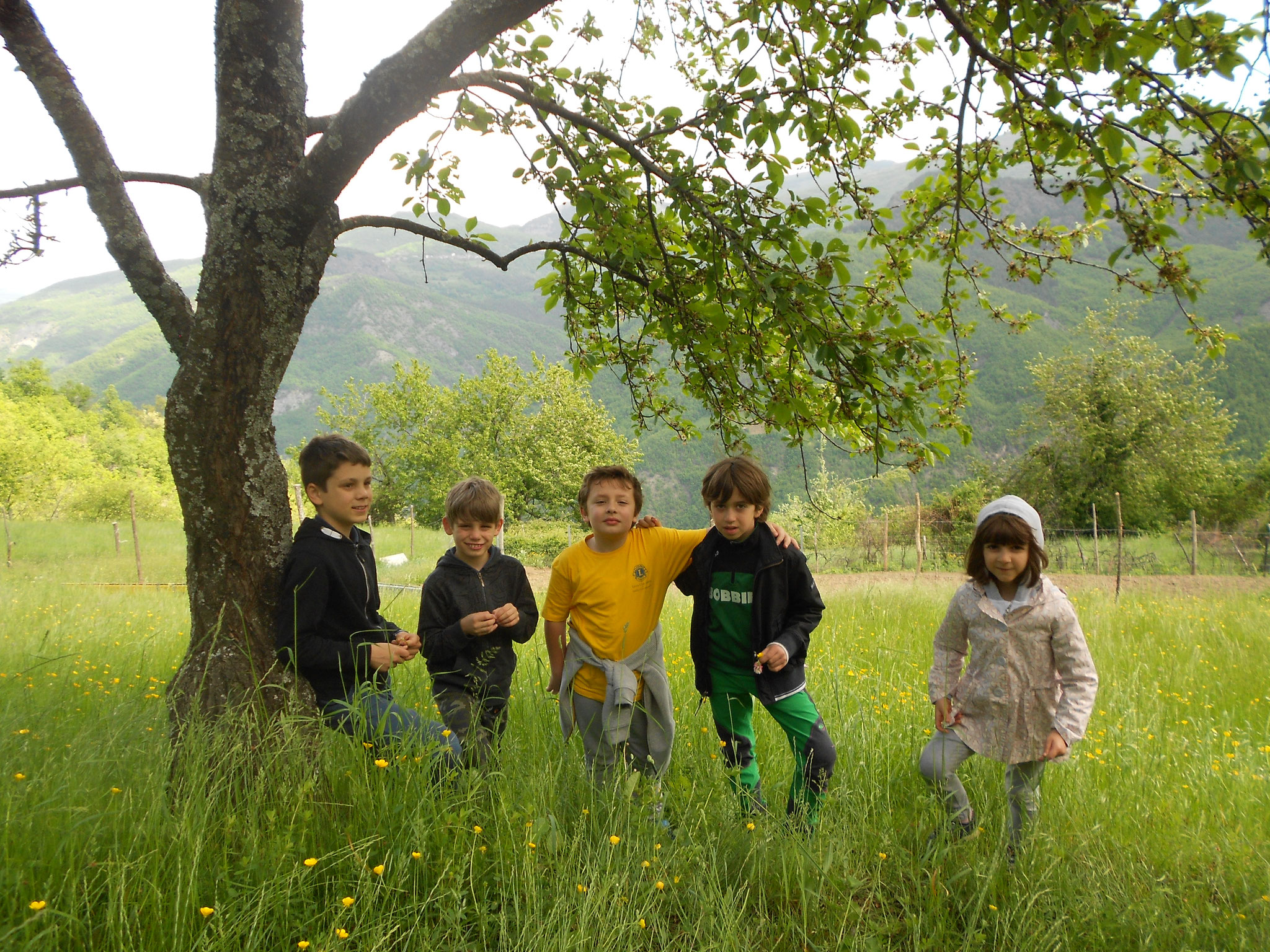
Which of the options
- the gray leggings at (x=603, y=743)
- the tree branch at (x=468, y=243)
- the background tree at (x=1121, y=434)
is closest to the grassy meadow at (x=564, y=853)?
the gray leggings at (x=603, y=743)

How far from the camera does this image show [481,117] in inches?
125

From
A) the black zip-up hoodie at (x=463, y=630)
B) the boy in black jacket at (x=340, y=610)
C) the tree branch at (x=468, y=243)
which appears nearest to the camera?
the boy in black jacket at (x=340, y=610)

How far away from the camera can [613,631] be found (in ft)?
9.49

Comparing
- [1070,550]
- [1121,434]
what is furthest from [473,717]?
[1121,434]

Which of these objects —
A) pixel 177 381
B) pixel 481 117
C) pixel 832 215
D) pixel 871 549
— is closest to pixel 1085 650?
pixel 832 215

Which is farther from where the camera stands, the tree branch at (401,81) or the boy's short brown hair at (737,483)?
the boy's short brown hair at (737,483)

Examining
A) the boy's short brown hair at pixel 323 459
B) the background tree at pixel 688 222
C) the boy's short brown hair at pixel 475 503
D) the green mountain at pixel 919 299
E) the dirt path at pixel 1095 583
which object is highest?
the green mountain at pixel 919 299

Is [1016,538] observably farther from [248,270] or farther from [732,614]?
[248,270]

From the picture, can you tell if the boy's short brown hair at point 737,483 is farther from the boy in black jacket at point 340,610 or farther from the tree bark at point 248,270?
the tree bark at point 248,270

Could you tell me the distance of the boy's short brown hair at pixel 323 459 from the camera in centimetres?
274

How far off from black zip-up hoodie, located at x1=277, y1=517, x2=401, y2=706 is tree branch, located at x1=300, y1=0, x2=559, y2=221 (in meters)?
1.35

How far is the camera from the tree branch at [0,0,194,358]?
9.21ft

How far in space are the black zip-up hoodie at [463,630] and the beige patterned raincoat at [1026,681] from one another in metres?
1.78

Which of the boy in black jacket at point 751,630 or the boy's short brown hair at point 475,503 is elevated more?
the boy's short brown hair at point 475,503
